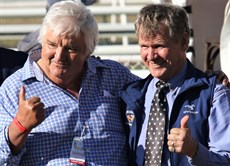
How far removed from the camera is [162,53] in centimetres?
316

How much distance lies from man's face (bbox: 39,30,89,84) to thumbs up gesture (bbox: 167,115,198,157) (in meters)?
0.69

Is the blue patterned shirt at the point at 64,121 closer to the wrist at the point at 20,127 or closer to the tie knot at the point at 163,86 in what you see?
the wrist at the point at 20,127

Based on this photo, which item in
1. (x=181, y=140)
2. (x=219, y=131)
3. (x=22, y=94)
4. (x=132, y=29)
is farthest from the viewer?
(x=132, y=29)

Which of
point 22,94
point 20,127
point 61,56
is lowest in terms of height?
point 20,127

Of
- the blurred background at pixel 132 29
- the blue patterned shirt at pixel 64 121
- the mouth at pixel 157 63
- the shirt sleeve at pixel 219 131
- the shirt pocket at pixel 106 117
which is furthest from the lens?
the blurred background at pixel 132 29

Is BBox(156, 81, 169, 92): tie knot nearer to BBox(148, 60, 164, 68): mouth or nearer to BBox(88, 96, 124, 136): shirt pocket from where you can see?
BBox(148, 60, 164, 68): mouth

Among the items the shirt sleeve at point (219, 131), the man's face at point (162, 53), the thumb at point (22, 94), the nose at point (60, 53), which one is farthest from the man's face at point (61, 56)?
the shirt sleeve at point (219, 131)

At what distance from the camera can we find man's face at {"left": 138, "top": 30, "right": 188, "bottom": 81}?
315 centimetres

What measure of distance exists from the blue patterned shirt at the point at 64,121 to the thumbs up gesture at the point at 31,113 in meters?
0.12

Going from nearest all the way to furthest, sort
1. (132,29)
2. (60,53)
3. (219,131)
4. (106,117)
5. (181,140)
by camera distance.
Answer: (181,140) < (219,131) < (60,53) < (106,117) < (132,29)

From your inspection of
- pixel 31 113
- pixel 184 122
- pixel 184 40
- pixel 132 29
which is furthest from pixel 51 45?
pixel 132 29

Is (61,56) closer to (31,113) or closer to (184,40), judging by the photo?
(31,113)

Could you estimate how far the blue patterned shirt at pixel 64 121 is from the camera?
3.30 meters

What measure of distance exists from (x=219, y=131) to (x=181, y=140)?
26 cm
